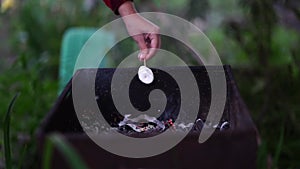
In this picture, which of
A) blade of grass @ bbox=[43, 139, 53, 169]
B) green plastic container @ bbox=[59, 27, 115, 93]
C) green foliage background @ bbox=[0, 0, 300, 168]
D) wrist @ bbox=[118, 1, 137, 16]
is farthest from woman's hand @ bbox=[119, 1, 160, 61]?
green plastic container @ bbox=[59, 27, 115, 93]

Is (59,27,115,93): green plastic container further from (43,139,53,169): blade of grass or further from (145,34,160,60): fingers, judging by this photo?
(43,139,53,169): blade of grass

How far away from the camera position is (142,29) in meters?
1.45

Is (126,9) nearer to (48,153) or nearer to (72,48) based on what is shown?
(48,153)

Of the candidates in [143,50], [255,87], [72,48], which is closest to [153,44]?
[143,50]

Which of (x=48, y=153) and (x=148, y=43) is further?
(x=148, y=43)

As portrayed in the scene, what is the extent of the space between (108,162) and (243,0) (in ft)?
5.02

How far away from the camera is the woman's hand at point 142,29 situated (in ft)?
4.76

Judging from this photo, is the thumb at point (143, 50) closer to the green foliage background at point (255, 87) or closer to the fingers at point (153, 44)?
the fingers at point (153, 44)

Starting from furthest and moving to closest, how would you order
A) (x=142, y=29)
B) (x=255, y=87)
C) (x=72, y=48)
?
1. (x=72, y=48)
2. (x=255, y=87)
3. (x=142, y=29)

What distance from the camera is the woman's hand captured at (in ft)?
4.76

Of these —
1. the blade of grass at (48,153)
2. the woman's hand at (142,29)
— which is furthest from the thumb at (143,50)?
the blade of grass at (48,153)

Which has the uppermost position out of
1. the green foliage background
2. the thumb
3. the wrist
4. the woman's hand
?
the wrist

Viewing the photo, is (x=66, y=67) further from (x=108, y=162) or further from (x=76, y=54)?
(x=108, y=162)

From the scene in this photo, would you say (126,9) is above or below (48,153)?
above
